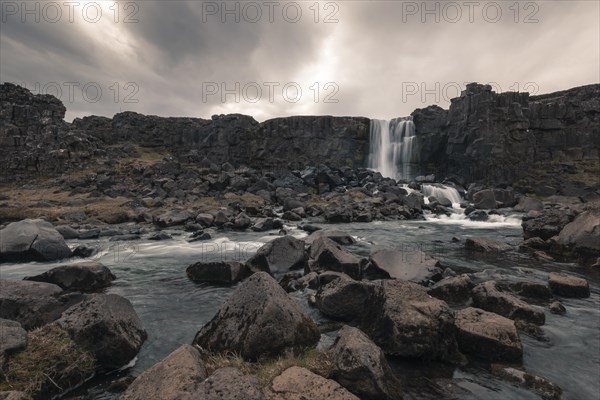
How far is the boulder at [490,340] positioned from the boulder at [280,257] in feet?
26.7

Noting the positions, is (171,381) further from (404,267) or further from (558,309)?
(558,309)

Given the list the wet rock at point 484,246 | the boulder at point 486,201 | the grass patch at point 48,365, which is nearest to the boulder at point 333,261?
the grass patch at point 48,365

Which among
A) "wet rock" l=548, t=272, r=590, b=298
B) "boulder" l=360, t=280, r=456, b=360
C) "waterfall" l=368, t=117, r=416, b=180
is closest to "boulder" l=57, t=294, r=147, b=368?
"boulder" l=360, t=280, r=456, b=360

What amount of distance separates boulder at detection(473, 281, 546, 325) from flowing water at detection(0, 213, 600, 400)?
15.7 inches

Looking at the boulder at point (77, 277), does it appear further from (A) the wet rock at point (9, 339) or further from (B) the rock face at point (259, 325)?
(B) the rock face at point (259, 325)

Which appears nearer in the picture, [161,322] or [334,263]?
[161,322]

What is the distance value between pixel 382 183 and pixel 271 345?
171ft

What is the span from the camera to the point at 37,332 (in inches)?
277

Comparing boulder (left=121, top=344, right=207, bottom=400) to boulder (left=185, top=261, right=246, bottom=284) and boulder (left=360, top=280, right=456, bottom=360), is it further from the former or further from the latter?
boulder (left=185, top=261, right=246, bottom=284)

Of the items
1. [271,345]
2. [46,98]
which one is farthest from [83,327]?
[46,98]

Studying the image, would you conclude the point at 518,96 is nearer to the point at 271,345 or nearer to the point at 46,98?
the point at 271,345

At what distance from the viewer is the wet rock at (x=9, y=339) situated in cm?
611

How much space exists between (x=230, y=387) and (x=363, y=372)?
92.3 inches

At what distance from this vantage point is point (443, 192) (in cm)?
Result: 5297
